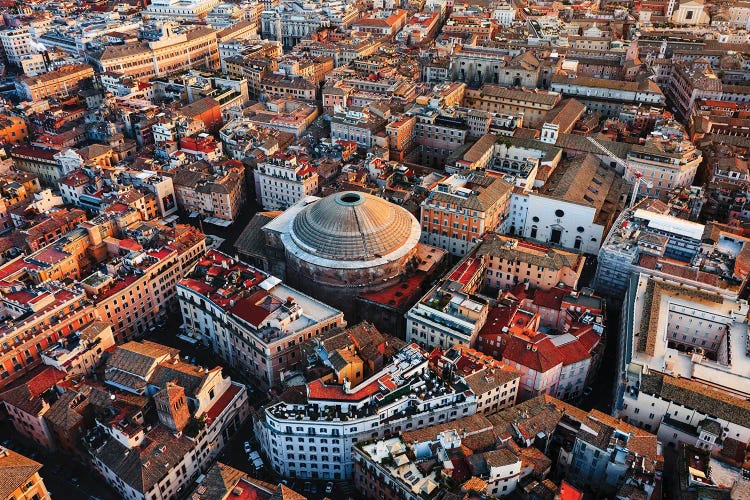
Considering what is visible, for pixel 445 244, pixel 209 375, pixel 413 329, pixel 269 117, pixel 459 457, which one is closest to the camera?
pixel 459 457

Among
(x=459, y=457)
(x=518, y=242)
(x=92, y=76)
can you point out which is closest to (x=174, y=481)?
(x=459, y=457)

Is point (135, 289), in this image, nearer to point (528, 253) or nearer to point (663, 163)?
point (528, 253)

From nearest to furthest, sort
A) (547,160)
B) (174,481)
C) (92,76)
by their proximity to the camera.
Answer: (174,481)
(547,160)
(92,76)

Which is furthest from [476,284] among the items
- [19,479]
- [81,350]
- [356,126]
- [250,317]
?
[19,479]

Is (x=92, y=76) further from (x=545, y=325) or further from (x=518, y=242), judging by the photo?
(x=545, y=325)

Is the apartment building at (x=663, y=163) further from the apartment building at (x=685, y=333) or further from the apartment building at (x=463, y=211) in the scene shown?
the apartment building at (x=685, y=333)

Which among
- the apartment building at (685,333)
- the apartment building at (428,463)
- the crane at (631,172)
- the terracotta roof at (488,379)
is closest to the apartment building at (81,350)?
the apartment building at (428,463)
